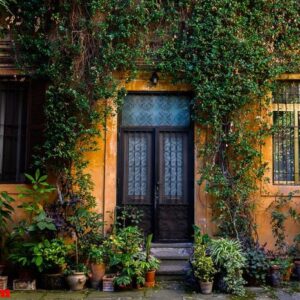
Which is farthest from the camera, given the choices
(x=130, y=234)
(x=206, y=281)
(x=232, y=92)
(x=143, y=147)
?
(x=143, y=147)

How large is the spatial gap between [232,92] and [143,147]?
75.9 inches

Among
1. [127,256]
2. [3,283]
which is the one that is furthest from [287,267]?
[3,283]

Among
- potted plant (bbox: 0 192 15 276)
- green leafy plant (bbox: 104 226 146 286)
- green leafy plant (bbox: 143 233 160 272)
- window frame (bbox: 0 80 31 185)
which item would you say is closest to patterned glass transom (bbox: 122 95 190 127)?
window frame (bbox: 0 80 31 185)

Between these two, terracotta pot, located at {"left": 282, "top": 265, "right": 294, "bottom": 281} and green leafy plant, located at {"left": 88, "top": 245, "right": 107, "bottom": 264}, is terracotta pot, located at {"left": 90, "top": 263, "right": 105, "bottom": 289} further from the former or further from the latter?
terracotta pot, located at {"left": 282, "top": 265, "right": 294, "bottom": 281}

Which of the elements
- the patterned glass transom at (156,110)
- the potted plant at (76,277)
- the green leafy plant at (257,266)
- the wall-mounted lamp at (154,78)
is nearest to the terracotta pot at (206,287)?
the green leafy plant at (257,266)

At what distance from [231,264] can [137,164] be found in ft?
8.58

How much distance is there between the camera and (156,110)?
8195 millimetres

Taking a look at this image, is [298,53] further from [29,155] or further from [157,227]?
[29,155]

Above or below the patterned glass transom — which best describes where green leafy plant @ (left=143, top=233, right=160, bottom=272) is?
below

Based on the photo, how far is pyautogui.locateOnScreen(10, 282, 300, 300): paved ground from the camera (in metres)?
6.37

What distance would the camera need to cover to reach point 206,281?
6523 millimetres

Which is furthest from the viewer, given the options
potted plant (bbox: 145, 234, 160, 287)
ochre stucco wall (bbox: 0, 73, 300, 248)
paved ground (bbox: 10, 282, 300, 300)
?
ochre stucco wall (bbox: 0, 73, 300, 248)

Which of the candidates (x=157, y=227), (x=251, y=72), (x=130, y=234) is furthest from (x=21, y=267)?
(x=251, y=72)

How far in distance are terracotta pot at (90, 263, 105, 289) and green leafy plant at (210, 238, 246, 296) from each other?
178cm
